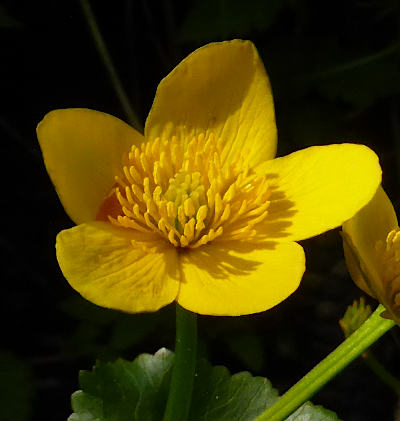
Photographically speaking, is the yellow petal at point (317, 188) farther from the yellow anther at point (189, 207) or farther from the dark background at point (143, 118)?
the dark background at point (143, 118)

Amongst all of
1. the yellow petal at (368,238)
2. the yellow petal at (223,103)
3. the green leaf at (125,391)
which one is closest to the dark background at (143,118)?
the green leaf at (125,391)

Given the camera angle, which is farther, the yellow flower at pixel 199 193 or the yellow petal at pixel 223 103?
the yellow petal at pixel 223 103

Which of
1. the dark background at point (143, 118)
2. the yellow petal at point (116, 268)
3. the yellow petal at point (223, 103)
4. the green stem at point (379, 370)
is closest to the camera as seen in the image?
the yellow petal at point (116, 268)

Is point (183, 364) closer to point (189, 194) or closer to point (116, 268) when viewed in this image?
point (116, 268)

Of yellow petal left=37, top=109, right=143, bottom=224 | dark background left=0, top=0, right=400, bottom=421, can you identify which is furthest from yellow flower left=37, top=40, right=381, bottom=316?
dark background left=0, top=0, right=400, bottom=421

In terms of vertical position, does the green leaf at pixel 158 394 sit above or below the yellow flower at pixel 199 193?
below

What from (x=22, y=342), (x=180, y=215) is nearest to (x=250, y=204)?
(x=180, y=215)

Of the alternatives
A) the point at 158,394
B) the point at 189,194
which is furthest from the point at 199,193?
the point at 158,394

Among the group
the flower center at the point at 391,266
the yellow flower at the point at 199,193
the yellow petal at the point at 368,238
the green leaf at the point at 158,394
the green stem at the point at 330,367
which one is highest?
the yellow flower at the point at 199,193
